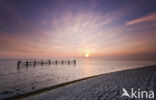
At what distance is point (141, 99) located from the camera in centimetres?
466

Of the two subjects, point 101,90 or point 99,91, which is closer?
point 99,91

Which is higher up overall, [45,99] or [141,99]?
[141,99]

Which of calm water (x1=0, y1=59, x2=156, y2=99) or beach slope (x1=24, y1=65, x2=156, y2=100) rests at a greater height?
beach slope (x1=24, y1=65, x2=156, y2=100)

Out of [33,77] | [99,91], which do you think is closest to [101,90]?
[99,91]

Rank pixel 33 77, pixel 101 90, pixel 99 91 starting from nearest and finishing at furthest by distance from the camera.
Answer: pixel 99 91
pixel 101 90
pixel 33 77

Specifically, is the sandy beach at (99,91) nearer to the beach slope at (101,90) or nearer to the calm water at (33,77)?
the beach slope at (101,90)

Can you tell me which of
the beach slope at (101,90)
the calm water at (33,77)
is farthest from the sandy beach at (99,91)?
the calm water at (33,77)

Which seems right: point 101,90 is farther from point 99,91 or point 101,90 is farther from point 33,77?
point 33,77

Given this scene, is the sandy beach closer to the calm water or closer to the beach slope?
the beach slope

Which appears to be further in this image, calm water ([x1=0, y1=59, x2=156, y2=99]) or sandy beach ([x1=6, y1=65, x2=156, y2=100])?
calm water ([x1=0, y1=59, x2=156, y2=99])

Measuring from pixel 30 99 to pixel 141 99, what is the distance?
830 centimetres

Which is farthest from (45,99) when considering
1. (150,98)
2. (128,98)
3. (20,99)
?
(150,98)

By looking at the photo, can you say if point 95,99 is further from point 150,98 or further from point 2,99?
point 2,99

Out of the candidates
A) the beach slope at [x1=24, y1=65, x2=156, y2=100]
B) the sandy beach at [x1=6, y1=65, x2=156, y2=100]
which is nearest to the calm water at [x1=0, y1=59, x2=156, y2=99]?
the sandy beach at [x1=6, y1=65, x2=156, y2=100]
